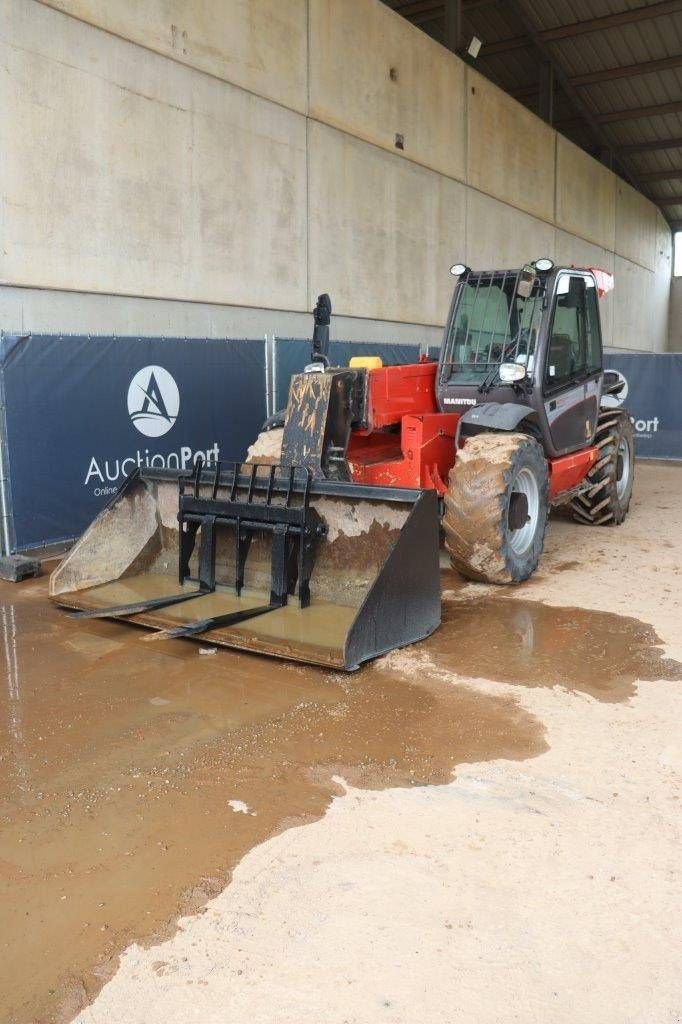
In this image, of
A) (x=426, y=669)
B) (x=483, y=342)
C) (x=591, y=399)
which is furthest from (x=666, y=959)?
(x=591, y=399)

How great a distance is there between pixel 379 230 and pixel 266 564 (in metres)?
9.47

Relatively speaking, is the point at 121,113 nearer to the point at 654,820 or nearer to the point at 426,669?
the point at 426,669

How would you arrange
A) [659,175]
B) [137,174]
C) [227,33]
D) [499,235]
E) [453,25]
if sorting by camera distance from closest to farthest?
[137,174] < [227,33] < [453,25] < [499,235] < [659,175]

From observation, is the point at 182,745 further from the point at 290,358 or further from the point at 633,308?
the point at 633,308

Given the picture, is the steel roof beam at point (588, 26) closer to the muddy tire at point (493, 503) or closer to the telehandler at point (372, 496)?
the telehandler at point (372, 496)

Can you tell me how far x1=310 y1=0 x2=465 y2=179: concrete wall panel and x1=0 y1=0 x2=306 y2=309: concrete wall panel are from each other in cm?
118

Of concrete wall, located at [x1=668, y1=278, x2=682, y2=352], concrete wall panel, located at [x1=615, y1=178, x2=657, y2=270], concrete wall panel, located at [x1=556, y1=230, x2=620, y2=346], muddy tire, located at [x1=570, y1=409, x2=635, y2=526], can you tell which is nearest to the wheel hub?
muddy tire, located at [x1=570, y1=409, x2=635, y2=526]

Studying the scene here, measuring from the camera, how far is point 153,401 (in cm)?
909

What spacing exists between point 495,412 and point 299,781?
4078mm

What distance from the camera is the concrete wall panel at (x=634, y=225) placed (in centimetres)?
2523

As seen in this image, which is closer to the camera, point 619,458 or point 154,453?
point 154,453

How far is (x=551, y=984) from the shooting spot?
249 centimetres

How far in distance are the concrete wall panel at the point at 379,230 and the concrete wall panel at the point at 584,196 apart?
5.98m

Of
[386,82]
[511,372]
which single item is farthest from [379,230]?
[511,372]
